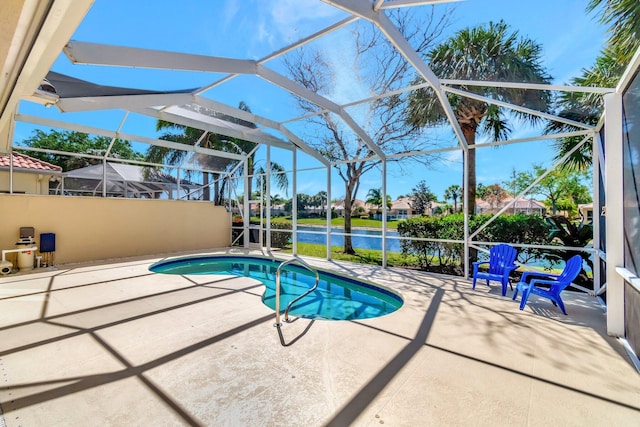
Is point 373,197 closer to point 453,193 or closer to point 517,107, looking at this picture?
point 453,193

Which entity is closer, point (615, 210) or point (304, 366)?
point (304, 366)

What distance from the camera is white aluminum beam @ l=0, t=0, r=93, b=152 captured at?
2.02 metres

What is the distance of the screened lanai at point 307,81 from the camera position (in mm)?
3240

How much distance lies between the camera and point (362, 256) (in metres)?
11.4

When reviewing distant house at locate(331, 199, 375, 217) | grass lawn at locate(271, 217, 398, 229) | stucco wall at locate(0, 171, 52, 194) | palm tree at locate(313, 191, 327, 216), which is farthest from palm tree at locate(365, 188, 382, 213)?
stucco wall at locate(0, 171, 52, 194)

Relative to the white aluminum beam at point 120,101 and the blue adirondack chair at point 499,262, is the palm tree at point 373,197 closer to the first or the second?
the blue adirondack chair at point 499,262

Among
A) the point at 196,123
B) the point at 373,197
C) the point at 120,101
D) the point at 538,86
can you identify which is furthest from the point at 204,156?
the point at 538,86

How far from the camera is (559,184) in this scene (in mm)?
13320

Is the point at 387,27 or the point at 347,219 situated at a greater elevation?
→ the point at 387,27

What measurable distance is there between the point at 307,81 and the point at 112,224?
25.5 ft

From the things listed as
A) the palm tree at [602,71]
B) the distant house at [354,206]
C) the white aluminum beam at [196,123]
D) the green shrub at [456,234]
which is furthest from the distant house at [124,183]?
the palm tree at [602,71]

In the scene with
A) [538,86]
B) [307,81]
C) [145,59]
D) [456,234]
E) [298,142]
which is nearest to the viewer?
[538,86]

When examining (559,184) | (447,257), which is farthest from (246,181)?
(559,184)

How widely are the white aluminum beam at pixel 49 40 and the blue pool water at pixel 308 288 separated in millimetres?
4115
